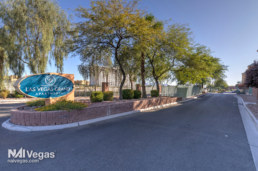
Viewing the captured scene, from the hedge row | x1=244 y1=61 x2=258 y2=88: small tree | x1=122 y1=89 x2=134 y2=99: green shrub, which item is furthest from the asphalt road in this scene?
x1=244 y1=61 x2=258 y2=88: small tree

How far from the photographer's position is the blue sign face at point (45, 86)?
661 centimetres

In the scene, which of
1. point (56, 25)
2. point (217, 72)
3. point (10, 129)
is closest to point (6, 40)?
point (56, 25)

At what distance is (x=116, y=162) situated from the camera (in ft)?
10.5

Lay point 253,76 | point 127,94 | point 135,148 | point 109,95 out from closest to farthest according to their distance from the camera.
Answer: point 135,148, point 253,76, point 109,95, point 127,94

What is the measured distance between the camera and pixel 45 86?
7.11 meters

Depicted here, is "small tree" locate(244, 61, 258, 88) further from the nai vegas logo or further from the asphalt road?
the nai vegas logo

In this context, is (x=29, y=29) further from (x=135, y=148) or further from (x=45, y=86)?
(x=135, y=148)

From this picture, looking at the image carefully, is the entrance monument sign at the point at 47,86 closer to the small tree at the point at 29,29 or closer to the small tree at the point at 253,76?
the small tree at the point at 29,29

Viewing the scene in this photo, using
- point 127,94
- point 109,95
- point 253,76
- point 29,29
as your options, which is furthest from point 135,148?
point 29,29

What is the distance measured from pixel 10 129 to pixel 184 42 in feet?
45.4

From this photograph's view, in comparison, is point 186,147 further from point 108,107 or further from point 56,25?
point 56,25

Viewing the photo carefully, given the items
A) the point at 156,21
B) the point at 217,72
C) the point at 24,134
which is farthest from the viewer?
the point at 217,72

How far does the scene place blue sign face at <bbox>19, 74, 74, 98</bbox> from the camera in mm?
6605


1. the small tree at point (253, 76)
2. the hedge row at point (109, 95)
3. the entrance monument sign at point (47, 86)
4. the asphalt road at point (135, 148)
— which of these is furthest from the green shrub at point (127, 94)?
the small tree at point (253, 76)
